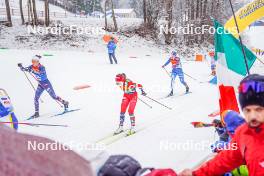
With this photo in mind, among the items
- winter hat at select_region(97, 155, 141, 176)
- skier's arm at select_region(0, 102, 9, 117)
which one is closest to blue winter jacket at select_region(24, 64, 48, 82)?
skier's arm at select_region(0, 102, 9, 117)

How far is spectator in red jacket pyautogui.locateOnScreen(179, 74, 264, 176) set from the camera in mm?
2021

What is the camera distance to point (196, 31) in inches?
1271

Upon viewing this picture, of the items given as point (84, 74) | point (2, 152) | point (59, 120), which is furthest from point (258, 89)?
point (84, 74)

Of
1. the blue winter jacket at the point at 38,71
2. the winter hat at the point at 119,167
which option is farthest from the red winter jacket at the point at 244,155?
the blue winter jacket at the point at 38,71

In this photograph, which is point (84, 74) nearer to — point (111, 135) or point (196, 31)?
point (111, 135)

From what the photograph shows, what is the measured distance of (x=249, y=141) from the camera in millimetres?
2074

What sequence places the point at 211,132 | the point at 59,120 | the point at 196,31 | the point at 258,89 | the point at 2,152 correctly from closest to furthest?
the point at 2,152
the point at 258,89
the point at 211,132
the point at 59,120
the point at 196,31

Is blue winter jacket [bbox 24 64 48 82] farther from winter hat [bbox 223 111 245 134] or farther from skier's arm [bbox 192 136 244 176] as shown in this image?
skier's arm [bbox 192 136 244 176]

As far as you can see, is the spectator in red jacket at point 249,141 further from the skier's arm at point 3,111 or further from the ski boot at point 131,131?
the ski boot at point 131,131

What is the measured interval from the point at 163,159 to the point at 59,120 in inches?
173

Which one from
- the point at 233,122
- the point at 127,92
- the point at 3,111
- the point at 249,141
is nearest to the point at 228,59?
the point at 233,122

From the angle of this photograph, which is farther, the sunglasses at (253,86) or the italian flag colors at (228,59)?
the italian flag colors at (228,59)

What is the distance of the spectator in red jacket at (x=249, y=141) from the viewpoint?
6.63ft

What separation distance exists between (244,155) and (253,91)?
1.49ft
